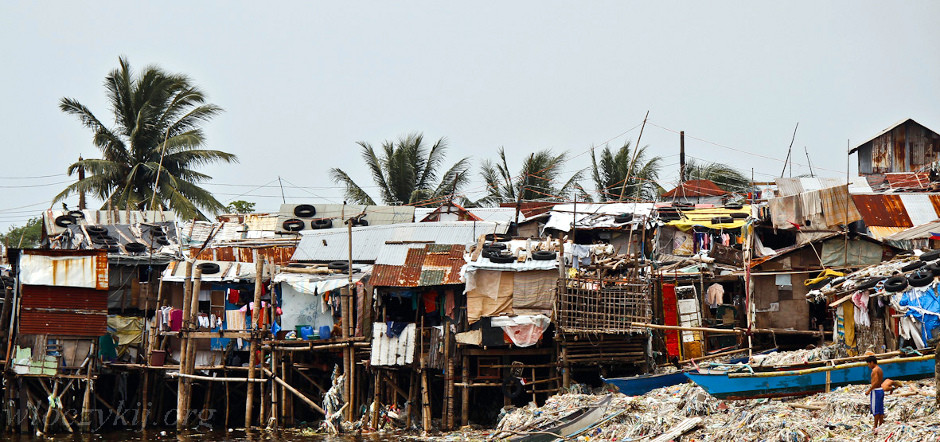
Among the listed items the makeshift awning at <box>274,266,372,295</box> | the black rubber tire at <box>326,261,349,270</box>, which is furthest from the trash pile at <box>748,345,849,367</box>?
the black rubber tire at <box>326,261,349,270</box>

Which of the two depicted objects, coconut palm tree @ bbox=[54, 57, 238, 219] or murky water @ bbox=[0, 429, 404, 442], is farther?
coconut palm tree @ bbox=[54, 57, 238, 219]

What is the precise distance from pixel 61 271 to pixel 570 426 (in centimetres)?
1665

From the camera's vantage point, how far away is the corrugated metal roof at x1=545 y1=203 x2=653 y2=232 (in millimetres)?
34625

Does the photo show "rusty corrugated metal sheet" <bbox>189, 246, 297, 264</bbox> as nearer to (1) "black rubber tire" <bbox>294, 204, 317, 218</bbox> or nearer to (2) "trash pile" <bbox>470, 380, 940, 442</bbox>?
(1) "black rubber tire" <bbox>294, 204, 317, 218</bbox>

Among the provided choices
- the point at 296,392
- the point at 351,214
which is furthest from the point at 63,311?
the point at 351,214

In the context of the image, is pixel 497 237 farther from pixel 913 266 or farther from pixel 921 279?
pixel 921 279

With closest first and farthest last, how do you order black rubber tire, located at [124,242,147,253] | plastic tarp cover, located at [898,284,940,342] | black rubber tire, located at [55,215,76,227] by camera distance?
plastic tarp cover, located at [898,284,940,342] → black rubber tire, located at [124,242,147,253] → black rubber tire, located at [55,215,76,227]

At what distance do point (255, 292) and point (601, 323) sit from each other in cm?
1032

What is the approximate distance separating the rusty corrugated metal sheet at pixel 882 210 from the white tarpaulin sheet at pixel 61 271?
77.7ft

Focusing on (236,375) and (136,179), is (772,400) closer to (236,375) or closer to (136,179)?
(236,375)

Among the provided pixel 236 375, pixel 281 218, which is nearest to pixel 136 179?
pixel 281 218

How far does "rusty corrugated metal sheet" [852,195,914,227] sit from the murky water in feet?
54.2

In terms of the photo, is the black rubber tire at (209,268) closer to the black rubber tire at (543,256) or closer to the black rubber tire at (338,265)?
the black rubber tire at (338,265)

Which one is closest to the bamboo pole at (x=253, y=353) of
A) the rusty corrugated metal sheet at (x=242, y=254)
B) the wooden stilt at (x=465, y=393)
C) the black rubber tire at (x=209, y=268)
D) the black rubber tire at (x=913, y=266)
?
the black rubber tire at (x=209, y=268)
